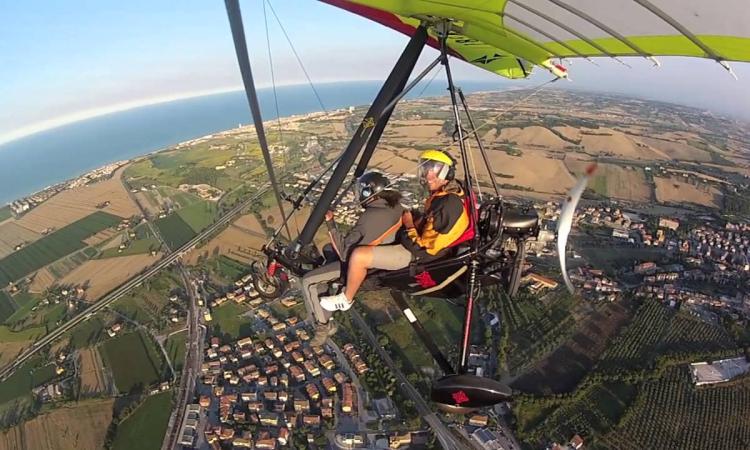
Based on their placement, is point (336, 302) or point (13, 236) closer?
point (336, 302)

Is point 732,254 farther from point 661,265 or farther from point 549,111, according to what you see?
point 549,111

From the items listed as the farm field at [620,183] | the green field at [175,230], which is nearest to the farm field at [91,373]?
the green field at [175,230]

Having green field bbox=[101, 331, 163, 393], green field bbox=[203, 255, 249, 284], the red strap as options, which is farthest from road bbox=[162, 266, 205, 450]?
the red strap

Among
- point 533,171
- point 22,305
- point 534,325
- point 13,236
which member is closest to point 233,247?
point 22,305

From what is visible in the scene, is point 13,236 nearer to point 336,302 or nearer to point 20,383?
point 20,383

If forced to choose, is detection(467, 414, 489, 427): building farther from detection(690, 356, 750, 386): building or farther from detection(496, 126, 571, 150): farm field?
detection(496, 126, 571, 150): farm field

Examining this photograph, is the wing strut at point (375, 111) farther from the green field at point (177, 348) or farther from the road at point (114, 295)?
the green field at point (177, 348)
